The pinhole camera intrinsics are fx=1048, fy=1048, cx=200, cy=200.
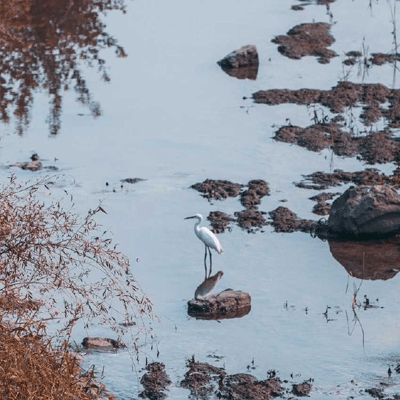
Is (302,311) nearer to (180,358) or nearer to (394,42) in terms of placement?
(180,358)

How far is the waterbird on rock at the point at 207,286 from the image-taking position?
44.6ft

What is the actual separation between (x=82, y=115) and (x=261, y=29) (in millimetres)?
6743

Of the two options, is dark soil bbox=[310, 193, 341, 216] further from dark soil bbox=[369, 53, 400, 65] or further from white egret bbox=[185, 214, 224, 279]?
dark soil bbox=[369, 53, 400, 65]

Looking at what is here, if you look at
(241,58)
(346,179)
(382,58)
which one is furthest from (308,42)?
(346,179)

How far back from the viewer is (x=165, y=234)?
1541cm

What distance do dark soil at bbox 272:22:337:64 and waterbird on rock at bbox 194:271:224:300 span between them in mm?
9551

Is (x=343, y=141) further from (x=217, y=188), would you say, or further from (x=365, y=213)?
(x=365, y=213)

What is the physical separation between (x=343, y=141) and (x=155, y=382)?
8148 millimetres

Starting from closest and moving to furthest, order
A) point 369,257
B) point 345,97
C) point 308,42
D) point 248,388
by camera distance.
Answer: point 248,388
point 369,257
point 345,97
point 308,42

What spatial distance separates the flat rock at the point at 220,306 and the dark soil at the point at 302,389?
1897 millimetres

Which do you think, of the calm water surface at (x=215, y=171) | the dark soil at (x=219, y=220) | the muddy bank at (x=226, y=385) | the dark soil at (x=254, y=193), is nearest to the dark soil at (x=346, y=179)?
the calm water surface at (x=215, y=171)

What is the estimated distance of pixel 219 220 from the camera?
51.2 ft

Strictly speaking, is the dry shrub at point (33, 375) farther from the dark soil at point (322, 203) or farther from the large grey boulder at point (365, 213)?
the dark soil at point (322, 203)

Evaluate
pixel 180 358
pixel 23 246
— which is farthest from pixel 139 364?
pixel 23 246
